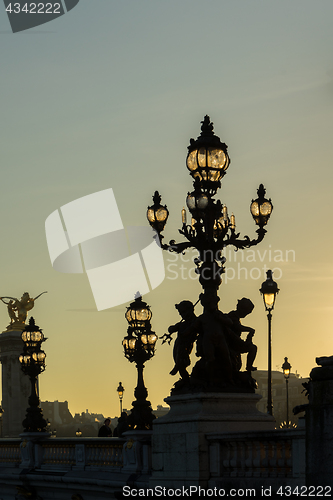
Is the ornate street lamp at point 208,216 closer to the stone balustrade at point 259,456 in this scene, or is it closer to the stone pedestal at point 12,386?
the stone balustrade at point 259,456

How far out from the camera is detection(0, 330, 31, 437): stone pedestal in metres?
113

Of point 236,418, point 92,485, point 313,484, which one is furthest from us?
point 92,485

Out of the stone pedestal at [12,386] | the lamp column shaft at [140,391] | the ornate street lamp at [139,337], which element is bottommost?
the lamp column shaft at [140,391]

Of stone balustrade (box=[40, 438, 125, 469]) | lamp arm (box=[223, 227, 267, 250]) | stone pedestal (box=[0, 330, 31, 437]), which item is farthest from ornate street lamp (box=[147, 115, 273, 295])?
stone pedestal (box=[0, 330, 31, 437])

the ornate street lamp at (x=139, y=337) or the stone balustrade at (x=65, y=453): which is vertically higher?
the ornate street lamp at (x=139, y=337)

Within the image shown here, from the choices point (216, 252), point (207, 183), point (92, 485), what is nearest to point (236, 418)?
point (216, 252)

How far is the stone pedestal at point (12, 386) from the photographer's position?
113 meters

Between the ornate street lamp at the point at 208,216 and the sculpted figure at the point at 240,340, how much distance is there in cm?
71

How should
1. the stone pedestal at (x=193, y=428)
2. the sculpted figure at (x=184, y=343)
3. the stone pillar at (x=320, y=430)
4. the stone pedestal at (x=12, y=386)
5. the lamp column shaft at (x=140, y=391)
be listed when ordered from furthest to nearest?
1. the stone pedestal at (x=12, y=386)
2. the lamp column shaft at (x=140, y=391)
3. the sculpted figure at (x=184, y=343)
4. the stone pedestal at (x=193, y=428)
5. the stone pillar at (x=320, y=430)

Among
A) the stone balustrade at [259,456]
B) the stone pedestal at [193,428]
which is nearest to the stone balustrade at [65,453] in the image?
the stone pedestal at [193,428]

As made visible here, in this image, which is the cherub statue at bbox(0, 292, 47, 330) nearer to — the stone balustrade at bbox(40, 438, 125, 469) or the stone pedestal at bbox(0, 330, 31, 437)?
the stone pedestal at bbox(0, 330, 31, 437)

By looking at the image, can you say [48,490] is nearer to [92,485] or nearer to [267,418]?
[92,485]

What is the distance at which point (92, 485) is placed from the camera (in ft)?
75.2

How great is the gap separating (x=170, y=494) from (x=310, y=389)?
6173mm
